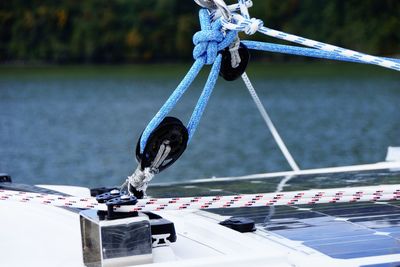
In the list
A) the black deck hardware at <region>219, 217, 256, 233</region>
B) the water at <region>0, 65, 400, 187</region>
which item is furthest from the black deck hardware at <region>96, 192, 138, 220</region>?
the water at <region>0, 65, 400, 187</region>

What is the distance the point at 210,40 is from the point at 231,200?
0.73m

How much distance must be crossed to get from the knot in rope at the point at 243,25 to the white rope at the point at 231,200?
0.68 m

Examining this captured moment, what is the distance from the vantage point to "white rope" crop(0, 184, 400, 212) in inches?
130

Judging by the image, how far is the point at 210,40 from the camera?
377 centimetres

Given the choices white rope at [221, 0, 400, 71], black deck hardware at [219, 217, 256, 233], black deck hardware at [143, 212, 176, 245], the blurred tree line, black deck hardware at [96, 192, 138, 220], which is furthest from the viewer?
the blurred tree line

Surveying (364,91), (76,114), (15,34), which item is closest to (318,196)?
(76,114)

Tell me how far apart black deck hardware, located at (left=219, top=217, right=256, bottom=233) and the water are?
38.0 ft

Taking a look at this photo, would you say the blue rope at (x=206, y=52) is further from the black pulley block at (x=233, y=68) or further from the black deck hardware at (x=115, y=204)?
the black deck hardware at (x=115, y=204)

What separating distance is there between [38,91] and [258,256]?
37.4 m

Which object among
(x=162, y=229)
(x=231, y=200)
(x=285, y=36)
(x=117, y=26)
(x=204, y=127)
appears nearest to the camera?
(x=162, y=229)

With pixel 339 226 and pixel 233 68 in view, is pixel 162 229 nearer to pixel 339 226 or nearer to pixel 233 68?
pixel 339 226

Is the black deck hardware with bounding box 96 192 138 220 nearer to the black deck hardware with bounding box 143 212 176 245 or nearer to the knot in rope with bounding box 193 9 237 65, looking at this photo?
the black deck hardware with bounding box 143 212 176 245

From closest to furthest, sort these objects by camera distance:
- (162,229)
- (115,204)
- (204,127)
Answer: (115,204)
(162,229)
(204,127)

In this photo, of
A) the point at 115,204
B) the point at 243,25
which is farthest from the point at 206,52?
the point at 115,204
